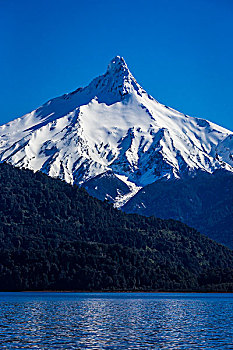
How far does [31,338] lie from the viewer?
94500 millimetres

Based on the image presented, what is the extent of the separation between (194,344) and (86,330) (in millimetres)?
20922

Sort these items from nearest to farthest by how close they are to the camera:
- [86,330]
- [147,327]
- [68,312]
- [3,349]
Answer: [3,349]
[86,330]
[147,327]
[68,312]

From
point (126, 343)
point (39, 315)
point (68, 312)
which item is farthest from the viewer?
point (68, 312)

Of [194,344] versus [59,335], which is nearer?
[194,344]

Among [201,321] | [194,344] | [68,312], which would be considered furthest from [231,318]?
[194,344]

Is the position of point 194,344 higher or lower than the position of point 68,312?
lower

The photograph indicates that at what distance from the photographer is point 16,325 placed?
11062cm

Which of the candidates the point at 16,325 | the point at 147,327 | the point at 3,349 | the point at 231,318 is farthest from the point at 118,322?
the point at 3,349

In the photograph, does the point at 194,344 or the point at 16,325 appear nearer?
the point at 194,344

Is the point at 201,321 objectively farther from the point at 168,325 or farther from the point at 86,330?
the point at 86,330

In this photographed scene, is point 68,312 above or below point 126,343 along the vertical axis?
above

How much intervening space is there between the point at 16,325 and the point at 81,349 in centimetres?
2829

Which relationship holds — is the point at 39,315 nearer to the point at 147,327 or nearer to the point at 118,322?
the point at 118,322

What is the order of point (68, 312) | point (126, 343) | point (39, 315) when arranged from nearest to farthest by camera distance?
point (126, 343)
point (39, 315)
point (68, 312)
